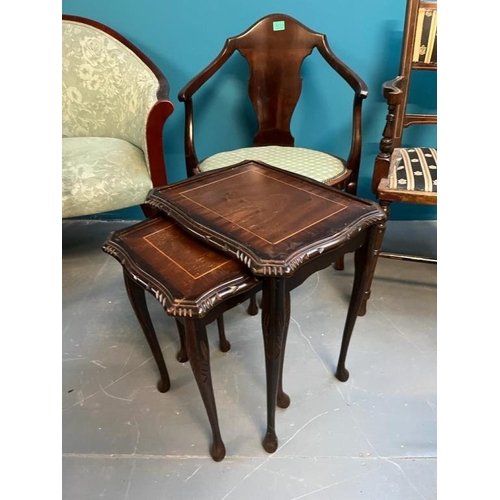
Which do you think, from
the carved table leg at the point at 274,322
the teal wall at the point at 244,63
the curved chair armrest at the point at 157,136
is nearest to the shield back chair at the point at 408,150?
the teal wall at the point at 244,63

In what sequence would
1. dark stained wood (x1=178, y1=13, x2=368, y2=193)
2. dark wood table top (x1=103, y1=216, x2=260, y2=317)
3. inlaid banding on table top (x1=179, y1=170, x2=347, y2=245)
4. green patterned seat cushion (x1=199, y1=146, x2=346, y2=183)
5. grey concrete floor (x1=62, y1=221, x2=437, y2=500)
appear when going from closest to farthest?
1. dark wood table top (x1=103, y1=216, x2=260, y2=317)
2. inlaid banding on table top (x1=179, y1=170, x2=347, y2=245)
3. grey concrete floor (x1=62, y1=221, x2=437, y2=500)
4. green patterned seat cushion (x1=199, y1=146, x2=346, y2=183)
5. dark stained wood (x1=178, y1=13, x2=368, y2=193)

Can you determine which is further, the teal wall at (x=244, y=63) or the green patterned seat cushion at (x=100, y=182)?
the teal wall at (x=244, y=63)

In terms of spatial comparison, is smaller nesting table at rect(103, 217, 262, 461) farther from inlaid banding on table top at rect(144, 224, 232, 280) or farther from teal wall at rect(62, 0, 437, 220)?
teal wall at rect(62, 0, 437, 220)

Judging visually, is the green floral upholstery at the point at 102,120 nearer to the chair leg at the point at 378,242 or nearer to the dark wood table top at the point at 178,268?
the dark wood table top at the point at 178,268

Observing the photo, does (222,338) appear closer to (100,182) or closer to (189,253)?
(189,253)

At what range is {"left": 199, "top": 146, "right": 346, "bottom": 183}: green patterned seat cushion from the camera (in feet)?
5.42

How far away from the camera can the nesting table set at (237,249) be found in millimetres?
938

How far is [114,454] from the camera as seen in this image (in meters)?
1.25

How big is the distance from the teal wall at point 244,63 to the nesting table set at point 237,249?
95cm

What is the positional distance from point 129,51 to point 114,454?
1605mm

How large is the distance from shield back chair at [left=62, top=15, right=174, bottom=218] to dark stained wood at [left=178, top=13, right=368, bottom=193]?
16cm

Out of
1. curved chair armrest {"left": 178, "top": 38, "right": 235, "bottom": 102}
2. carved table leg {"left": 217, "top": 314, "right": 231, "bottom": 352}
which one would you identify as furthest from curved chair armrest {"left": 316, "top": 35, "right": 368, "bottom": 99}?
carved table leg {"left": 217, "top": 314, "right": 231, "bottom": 352}
